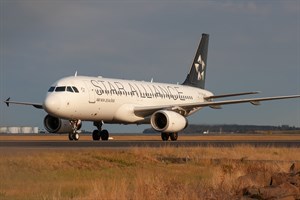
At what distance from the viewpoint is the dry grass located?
13633 mm

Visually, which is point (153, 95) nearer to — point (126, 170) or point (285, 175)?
point (126, 170)

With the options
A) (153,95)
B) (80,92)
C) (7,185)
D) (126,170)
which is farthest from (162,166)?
(153,95)

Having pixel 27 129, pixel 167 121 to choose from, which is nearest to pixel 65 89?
pixel 167 121

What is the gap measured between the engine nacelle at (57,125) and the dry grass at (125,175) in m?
19.9

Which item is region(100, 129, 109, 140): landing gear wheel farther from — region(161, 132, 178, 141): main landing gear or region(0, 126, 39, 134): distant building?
region(0, 126, 39, 134): distant building

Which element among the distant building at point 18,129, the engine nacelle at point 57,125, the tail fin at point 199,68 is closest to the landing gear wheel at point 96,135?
the engine nacelle at point 57,125

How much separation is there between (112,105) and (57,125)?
404 centimetres

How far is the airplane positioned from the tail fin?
6292mm

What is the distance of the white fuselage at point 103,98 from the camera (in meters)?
42.8

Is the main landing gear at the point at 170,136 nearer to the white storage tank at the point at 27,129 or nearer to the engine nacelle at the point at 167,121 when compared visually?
the engine nacelle at the point at 167,121

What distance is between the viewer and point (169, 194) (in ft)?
43.3

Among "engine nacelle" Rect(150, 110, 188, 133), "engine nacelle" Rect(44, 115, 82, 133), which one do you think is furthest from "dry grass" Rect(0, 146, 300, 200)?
"engine nacelle" Rect(44, 115, 82, 133)

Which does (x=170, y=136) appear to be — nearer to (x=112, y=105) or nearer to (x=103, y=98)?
(x=112, y=105)

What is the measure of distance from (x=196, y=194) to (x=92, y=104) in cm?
3145
